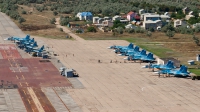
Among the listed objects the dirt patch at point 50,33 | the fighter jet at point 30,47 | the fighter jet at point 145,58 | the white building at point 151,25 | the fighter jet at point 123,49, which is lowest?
the fighter jet at point 145,58

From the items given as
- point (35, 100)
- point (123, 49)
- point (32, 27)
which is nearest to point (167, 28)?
point (123, 49)

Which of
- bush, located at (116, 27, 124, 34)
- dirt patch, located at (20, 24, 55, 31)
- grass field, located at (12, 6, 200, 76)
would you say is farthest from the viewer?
dirt patch, located at (20, 24, 55, 31)

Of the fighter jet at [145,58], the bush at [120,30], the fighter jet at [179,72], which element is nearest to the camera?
the fighter jet at [179,72]

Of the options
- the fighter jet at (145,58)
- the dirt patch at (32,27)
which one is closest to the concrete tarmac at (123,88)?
the fighter jet at (145,58)

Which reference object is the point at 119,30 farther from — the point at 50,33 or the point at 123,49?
the point at 123,49

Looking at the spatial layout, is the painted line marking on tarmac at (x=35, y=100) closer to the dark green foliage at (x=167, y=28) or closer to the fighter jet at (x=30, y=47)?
the fighter jet at (x=30, y=47)

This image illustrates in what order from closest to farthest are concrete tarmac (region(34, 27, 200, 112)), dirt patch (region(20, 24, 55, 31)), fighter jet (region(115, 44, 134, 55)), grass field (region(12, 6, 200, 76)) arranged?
1. concrete tarmac (region(34, 27, 200, 112))
2. fighter jet (region(115, 44, 134, 55))
3. grass field (region(12, 6, 200, 76))
4. dirt patch (region(20, 24, 55, 31))

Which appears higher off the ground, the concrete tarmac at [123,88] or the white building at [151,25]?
the white building at [151,25]

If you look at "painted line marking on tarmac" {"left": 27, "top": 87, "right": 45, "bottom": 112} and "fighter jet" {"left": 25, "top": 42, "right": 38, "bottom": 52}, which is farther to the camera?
"fighter jet" {"left": 25, "top": 42, "right": 38, "bottom": 52}

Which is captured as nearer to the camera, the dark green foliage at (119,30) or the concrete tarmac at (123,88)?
the concrete tarmac at (123,88)

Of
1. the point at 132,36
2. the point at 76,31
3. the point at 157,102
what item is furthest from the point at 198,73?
the point at 76,31

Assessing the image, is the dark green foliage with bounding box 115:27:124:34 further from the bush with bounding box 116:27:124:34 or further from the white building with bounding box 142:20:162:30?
the white building with bounding box 142:20:162:30

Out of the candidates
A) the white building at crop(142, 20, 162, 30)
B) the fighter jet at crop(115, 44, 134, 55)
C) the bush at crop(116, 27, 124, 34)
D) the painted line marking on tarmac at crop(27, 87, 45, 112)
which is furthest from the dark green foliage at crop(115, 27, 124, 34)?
the painted line marking on tarmac at crop(27, 87, 45, 112)
